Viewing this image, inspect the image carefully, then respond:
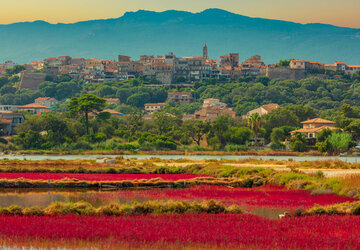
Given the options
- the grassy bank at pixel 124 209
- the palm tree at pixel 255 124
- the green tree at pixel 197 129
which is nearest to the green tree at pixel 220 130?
the green tree at pixel 197 129

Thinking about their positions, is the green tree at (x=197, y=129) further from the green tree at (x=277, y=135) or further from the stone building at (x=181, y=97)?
the stone building at (x=181, y=97)

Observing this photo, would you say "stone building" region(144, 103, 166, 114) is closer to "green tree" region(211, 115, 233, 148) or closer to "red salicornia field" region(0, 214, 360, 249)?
"green tree" region(211, 115, 233, 148)

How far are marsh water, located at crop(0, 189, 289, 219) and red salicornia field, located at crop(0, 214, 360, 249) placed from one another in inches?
101

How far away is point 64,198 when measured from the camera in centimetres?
2561

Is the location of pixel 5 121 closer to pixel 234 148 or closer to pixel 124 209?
pixel 234 148

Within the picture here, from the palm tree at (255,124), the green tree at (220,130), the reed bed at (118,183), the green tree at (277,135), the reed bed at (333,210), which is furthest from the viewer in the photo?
the green tree at (277,135)

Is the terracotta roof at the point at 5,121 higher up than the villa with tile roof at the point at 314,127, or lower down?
higher up

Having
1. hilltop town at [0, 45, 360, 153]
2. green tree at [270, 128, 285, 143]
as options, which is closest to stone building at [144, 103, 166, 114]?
hilltop town at [0, 45, 360, 153]

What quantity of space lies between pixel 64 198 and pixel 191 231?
33.2 ft

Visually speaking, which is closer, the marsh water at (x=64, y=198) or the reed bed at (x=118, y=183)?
the marsh water at (x=64, y=198)

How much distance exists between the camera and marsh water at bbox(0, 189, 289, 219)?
22625mm

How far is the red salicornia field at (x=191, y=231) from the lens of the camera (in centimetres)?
1593

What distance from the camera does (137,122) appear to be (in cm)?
9212

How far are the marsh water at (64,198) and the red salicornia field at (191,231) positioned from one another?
2.56 meters
